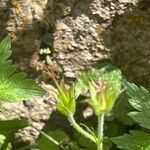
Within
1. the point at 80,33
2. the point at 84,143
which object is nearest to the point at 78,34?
the point at 80,33

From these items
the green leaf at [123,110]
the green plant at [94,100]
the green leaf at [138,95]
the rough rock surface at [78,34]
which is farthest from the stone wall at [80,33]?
the green plant at [94,100]

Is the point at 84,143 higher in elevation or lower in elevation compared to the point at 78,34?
lower

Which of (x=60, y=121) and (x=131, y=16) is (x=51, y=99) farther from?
(x=131, y=16)

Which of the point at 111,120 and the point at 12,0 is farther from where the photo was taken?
the point at 111,120

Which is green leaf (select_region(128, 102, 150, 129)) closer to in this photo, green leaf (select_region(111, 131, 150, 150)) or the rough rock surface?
green leaf (select_region(111, 131, 150, 150))

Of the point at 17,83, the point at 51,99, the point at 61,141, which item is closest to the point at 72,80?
the point at 51,99

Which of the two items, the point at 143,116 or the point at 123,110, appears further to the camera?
the point at 123,110

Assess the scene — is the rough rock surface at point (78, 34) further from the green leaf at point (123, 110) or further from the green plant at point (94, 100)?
the green plant at point (94, 100)

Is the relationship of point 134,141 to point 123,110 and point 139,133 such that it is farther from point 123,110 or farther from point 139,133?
point 123,110
